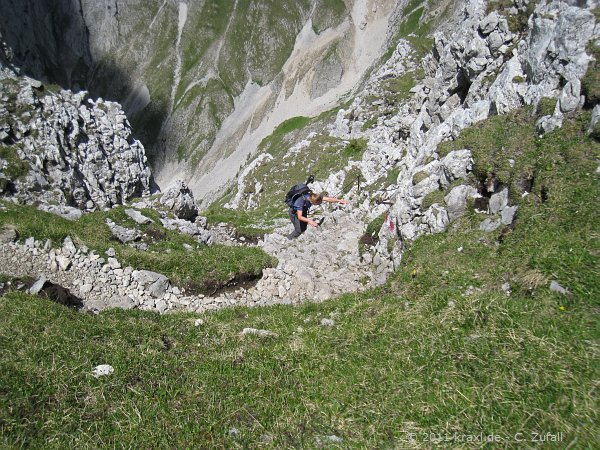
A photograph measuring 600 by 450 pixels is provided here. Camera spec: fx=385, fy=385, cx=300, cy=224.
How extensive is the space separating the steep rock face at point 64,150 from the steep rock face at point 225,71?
78.8 meters

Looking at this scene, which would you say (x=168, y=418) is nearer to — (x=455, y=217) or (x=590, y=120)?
(x=455, y=217)

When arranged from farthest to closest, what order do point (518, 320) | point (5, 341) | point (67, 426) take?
point (5, 341) → point (518, 320) → point (67, 426)

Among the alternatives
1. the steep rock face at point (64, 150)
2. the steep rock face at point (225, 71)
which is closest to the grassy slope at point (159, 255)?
the steep rock face at point (64, 150)

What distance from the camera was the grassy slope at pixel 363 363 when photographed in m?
6.31

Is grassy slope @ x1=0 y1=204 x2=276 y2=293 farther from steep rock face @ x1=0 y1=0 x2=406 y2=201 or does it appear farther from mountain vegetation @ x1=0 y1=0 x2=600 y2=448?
steep rock face @ x1=0 y1=0 x2=406 y2=201

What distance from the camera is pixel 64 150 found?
40.3 m

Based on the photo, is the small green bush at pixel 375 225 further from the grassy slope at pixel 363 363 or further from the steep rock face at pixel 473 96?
the grassy slope at pixel 363 363

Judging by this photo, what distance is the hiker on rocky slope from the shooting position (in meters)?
21.9

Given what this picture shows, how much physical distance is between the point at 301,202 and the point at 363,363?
15322 mm

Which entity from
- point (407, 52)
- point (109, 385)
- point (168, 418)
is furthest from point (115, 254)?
point (407, 52)

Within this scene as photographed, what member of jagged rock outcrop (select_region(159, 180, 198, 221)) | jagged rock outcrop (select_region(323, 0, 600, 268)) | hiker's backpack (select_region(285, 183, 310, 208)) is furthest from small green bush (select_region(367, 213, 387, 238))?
jagged rock outcrop (select_region(159, 180, 198, 221))

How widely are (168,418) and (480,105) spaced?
69.5 ft

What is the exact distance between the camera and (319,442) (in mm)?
6359

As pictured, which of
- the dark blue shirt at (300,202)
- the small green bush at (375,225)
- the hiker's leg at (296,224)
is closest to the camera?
the small green bush at (375,225)
